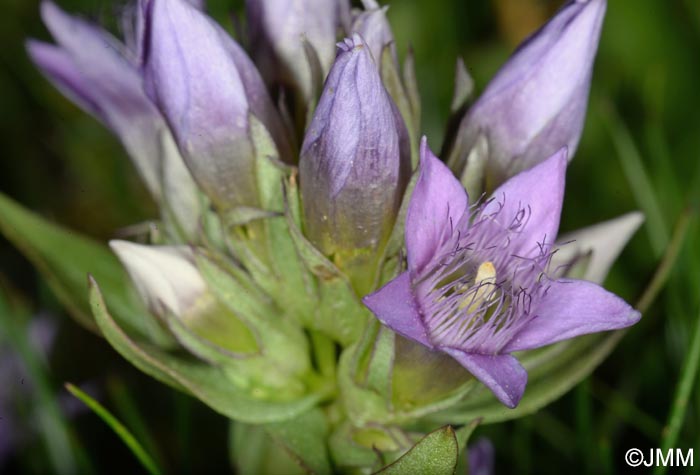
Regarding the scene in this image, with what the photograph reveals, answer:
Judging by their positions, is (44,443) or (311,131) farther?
(44,443)

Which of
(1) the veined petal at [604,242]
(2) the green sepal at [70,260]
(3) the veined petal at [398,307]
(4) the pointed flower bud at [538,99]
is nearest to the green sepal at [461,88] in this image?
(4) the pointed flower bud at [538,99]

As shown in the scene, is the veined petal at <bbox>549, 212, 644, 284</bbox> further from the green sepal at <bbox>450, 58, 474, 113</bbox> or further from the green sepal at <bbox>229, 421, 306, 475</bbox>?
the green sepal at <bbox>229, 421, 306, 475</bbox>

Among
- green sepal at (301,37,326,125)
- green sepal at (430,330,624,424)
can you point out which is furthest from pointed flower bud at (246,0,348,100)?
green sepal at (430,330,624,424)

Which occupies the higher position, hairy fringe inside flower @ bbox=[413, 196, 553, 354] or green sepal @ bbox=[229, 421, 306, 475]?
hairy fringe inside flower @ bbox=[413, 196, 553, 354]

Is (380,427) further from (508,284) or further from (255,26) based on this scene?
(255,26)

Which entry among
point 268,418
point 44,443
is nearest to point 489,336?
point 268,418

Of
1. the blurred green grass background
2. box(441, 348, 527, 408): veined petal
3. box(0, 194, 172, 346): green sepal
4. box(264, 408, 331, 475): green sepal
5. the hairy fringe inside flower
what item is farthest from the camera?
the blurred green grass background
